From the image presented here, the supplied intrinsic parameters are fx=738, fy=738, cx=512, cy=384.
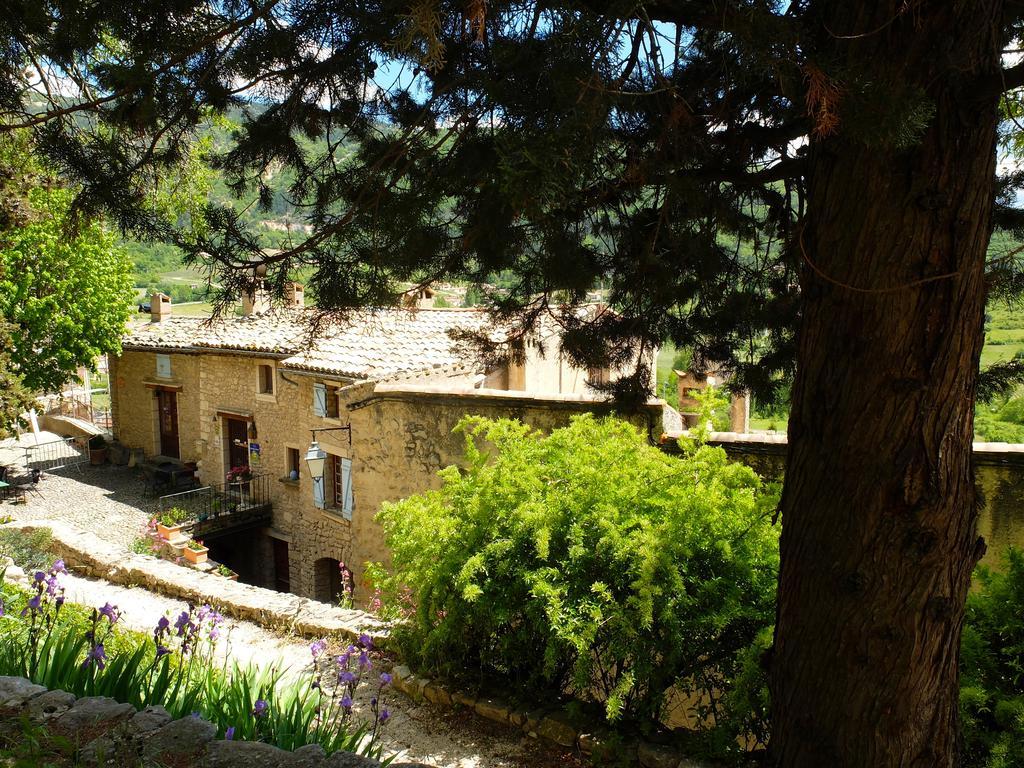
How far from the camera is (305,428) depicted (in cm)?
1330

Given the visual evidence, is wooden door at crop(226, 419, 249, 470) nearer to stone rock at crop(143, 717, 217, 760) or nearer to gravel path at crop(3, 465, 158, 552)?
gravel path at crop(3, 465, 158, 552)

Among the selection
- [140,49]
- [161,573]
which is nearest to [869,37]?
[140,49]

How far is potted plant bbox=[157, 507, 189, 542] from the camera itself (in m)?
12.5

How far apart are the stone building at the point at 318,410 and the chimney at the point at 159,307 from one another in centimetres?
147

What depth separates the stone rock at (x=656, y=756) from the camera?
13.3ft

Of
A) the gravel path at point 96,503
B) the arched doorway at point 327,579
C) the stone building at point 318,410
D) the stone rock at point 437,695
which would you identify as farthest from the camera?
the gravel path at point 96,503

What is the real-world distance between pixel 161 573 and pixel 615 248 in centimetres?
640

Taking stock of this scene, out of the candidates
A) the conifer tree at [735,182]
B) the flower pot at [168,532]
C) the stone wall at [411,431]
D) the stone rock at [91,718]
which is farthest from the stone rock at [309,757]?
the flower pot at [168,532]

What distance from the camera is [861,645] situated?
2.48m

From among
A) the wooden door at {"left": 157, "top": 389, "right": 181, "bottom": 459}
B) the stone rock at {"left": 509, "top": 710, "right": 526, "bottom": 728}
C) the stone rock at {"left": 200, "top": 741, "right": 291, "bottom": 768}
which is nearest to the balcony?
the wooden door at {"left": 157, "top": 389, "right": 181, "bottom": 459}

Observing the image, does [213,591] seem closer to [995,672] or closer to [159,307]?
[995,672]

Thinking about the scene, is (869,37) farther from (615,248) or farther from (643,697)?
(643,697)

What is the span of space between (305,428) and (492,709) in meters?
9.29

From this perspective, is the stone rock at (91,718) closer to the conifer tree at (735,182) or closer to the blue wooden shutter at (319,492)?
the conifer tree at (735,182)
